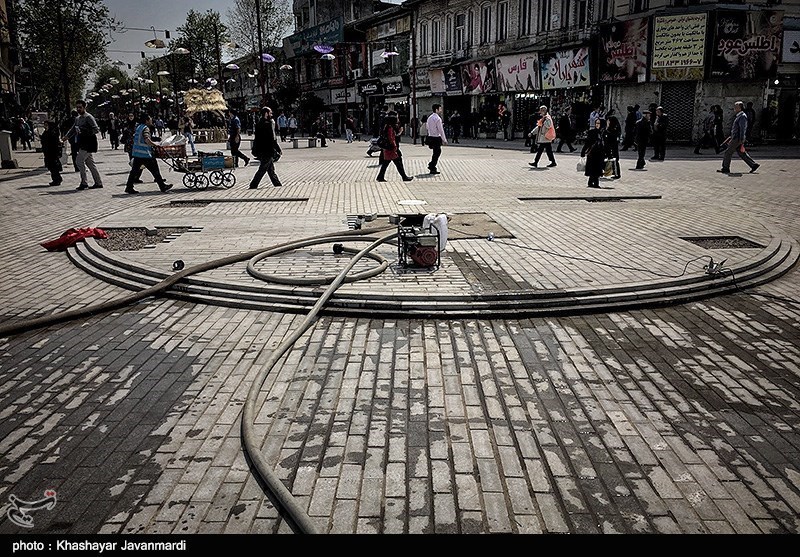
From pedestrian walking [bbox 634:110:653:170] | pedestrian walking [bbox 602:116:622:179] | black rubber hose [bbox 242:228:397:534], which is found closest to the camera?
black rubber hose [bbox 242:228:397:534]

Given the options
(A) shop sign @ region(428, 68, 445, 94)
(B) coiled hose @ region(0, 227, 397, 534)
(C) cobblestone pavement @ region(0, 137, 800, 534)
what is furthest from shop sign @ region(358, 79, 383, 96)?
(C) cobblestone pavement @ region(0, 137, 800, 534)

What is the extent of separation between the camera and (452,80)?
40375 millimetres

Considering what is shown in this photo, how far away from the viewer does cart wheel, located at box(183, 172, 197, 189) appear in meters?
14.7

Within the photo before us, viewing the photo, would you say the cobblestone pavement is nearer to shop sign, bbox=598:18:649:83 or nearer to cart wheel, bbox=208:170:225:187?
cart wheel, bbox=208:170:225:187

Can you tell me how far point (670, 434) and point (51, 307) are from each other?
5843 mm

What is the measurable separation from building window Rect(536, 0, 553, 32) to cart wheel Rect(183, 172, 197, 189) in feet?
80.6

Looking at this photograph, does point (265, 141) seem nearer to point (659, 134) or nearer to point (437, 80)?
point (659, 134)

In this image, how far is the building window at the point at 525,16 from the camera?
109 feet

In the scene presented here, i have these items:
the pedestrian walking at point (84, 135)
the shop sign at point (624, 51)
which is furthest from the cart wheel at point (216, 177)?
the shop sign at point (624, 51)

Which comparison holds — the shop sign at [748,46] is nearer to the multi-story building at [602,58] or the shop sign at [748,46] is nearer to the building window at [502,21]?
the multi-story building at [602,58]

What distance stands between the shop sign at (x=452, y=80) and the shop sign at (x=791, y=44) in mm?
18553

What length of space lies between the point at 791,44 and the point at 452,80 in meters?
19.9

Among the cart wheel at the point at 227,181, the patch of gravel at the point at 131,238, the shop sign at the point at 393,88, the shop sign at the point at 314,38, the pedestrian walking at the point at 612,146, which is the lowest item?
the patch of gravel at the point at 131,238

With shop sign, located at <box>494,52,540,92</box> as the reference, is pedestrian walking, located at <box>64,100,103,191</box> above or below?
below
